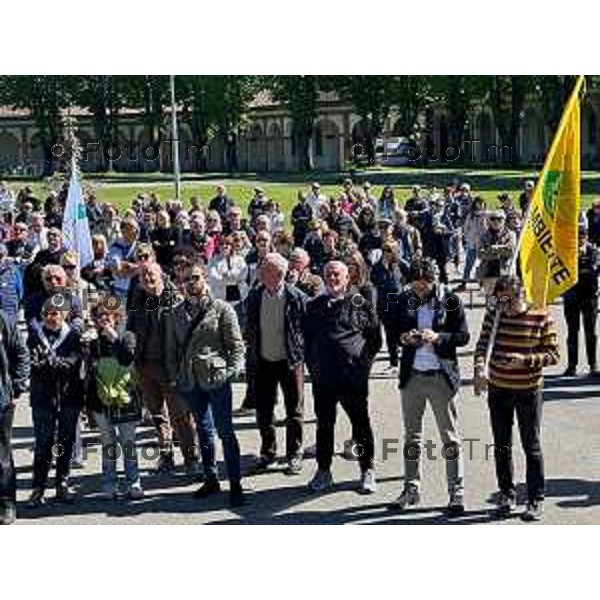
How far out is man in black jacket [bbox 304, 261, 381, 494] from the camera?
Result: 834cm

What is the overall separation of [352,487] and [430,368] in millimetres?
1373

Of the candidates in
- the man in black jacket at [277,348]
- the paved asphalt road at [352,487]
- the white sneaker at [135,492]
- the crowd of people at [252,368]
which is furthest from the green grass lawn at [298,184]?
the white sneaker at [135,492]

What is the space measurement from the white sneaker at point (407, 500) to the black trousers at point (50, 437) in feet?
8.57

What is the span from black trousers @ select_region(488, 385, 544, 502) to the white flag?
510cm

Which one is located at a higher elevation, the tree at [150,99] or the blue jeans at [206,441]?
the tree at [150,99]

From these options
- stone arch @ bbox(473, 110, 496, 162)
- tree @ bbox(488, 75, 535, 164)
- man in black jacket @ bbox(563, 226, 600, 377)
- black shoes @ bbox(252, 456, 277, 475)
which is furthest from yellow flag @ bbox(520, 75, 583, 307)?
stone arch @ bbox(473, 110, 496, 162)

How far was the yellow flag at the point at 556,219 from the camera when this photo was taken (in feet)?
25.0

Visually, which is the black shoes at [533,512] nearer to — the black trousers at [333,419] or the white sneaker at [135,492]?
the black trousers at [333,419]

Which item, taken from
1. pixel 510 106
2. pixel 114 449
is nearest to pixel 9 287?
pixel 114 449

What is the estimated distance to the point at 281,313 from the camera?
9.03 m

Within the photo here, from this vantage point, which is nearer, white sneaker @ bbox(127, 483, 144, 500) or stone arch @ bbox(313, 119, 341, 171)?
white sneaker @ bbox(127, 483, 144, 500)

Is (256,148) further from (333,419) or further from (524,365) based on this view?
(524,365)

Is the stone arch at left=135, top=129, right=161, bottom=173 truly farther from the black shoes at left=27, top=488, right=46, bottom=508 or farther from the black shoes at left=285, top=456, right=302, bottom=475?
the black shoes at left=27, top=488, right=46, bottom=508
